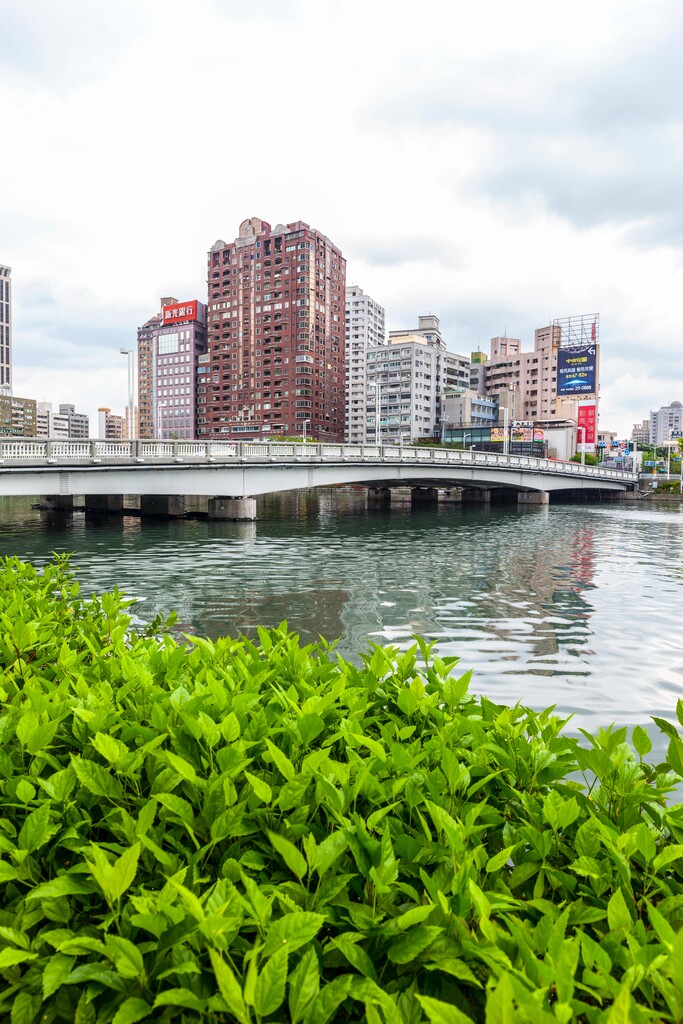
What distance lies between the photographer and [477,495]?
78750 millimetres

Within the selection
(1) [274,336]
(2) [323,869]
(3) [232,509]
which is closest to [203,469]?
(3) [232,509]

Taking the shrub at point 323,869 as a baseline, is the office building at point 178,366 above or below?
above

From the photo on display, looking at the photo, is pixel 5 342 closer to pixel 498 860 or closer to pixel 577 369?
pixel 577 369

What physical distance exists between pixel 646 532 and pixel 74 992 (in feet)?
139

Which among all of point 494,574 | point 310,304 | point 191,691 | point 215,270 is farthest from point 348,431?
point 191,691

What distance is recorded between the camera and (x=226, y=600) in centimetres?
1723

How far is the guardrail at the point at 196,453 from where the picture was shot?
103 ft

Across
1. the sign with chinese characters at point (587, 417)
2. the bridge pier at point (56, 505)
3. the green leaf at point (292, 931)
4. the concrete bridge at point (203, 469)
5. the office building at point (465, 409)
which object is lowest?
the bridge pier at point (56, 505)

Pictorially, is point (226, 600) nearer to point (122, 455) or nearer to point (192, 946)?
point (192, 946)

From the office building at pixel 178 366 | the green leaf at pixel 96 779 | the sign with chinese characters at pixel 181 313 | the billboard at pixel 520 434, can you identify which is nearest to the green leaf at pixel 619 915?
the green leaf at pixel 96 779

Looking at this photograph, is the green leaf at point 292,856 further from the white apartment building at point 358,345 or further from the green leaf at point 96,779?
the white apartment building at point 358,345

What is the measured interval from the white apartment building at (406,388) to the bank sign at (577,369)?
3105cm

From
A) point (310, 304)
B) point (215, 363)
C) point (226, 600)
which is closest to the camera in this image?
point (226, 600)

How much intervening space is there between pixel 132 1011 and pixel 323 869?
63cm
